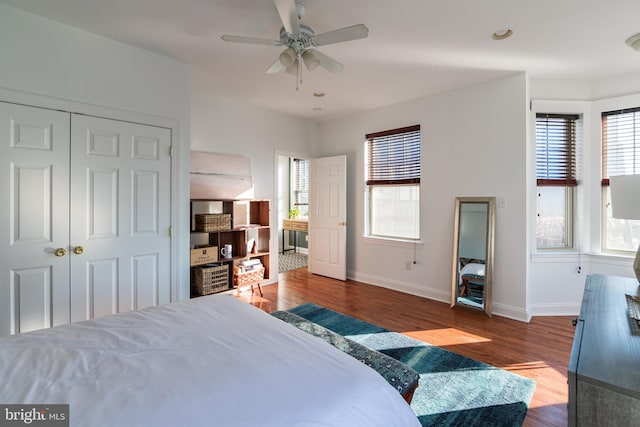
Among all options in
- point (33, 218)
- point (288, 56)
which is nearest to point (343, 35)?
point (288, 56)

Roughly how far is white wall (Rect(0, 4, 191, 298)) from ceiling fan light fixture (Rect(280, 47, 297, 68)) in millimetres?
1395

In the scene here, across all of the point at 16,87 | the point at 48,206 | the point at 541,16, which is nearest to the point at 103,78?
the point at 16,87

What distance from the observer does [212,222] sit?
12.2 ft

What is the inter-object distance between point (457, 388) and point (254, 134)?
4.06m

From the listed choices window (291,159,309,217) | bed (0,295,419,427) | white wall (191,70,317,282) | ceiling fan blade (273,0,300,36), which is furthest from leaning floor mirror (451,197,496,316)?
window (291,159,309,217)

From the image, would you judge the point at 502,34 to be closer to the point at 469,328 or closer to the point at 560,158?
the point at 560,158

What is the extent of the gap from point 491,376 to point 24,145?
12.9 feet

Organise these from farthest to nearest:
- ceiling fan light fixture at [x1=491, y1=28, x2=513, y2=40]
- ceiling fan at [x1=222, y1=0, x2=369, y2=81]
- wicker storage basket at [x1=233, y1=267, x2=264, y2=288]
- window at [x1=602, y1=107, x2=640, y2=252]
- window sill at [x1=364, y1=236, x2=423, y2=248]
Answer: window sill at [x1=364, y1=236, x2=423, y2=248]
wicker storage basket at [x1=233, y1=267, x2=264, y2=288]
window at [x1=602, y1=107, x2=640, y2=252]
ceiling fan light fixture at [x1=491, y1=28, x2=513, y2=40]
ceiling fan at [x1=222, y1=0, x2=369, y2=81]

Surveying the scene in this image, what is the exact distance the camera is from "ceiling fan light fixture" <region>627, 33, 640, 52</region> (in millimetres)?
2540

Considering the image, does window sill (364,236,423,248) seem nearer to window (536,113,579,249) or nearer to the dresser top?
window (536,113,579,249)

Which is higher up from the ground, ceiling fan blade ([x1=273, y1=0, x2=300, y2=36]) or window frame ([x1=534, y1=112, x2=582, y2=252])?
ceiling fan blade ([x1=273, y1=0, x2=300, y2=36])

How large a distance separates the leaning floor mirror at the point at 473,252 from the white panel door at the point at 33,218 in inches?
159

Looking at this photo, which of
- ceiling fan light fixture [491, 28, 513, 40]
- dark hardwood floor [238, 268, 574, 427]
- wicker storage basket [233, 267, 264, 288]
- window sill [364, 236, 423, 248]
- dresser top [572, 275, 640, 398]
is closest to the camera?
dresser top [572, 275, 640, 398]

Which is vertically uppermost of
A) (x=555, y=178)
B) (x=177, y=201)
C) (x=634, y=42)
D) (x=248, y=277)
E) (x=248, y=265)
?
(x=634, y=42)
